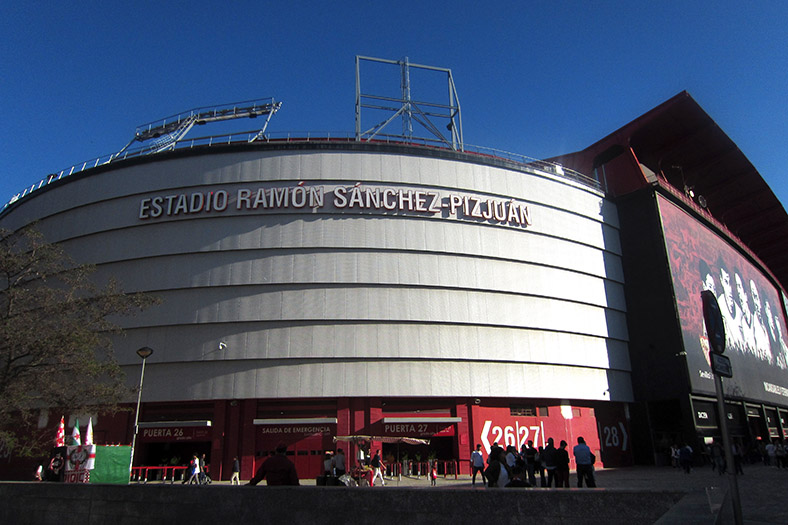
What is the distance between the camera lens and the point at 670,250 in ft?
120

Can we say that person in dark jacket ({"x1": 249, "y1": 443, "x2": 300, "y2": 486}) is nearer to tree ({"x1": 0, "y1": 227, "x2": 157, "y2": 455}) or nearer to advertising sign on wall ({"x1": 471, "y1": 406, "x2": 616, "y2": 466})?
tree ({"x1": 0, "y1": 227, "x2": 157, "y2": 455})

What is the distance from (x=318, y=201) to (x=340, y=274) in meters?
4.31

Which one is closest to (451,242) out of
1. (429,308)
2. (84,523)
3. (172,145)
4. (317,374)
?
(429,308)

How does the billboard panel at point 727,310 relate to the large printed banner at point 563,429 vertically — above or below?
above

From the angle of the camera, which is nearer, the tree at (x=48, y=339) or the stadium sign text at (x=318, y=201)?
the tree at (x=48, y=339)

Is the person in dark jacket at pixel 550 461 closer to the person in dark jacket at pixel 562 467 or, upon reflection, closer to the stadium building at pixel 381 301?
the person in dark jacket at pixel 562 467

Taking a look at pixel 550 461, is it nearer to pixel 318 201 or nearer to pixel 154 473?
pixel 318 201

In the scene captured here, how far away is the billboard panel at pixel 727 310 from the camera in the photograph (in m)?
35.7

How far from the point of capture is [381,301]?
2955 centimetres

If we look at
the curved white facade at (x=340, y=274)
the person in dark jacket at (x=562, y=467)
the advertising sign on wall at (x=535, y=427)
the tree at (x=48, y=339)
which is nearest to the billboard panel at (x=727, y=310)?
the curved white facade at (x=340, y=274)

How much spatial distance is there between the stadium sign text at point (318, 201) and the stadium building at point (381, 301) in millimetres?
104

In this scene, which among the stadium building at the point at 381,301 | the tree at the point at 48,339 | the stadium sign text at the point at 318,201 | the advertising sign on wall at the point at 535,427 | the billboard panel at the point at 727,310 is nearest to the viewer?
the tree at the point at 48,339

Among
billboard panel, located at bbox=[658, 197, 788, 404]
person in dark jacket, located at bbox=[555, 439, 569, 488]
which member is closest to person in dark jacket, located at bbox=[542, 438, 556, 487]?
person in dark jacket, located at bbox=[555, 439, 569, 488]

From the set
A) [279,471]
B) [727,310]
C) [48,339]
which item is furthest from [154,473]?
[727,310]
